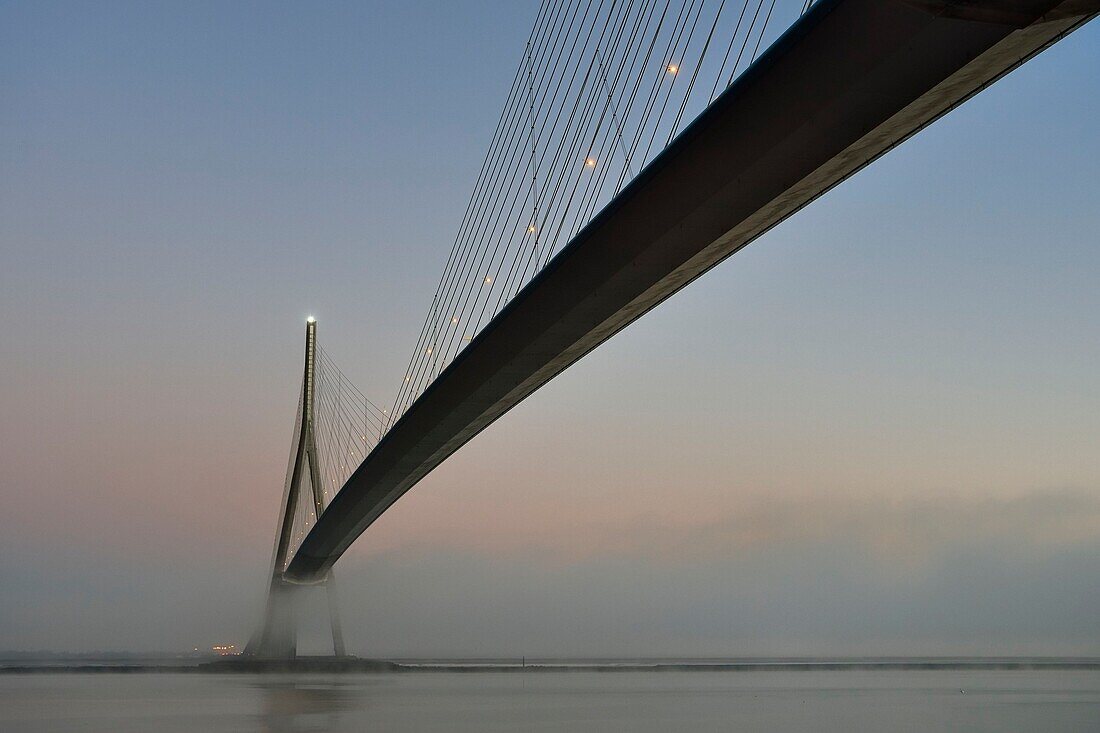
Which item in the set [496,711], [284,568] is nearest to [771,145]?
[496,711]

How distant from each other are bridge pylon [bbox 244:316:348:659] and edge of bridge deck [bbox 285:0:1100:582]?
83.5 ft

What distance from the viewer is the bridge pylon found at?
3903 cm

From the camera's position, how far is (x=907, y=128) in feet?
26.3

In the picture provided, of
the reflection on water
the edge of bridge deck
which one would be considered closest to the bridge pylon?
the reflection on water

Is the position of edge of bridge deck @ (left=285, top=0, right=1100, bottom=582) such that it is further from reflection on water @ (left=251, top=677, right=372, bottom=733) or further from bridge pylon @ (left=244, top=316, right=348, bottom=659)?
bridge pylon @ (left=244, top=316, right=348, bottom=659)

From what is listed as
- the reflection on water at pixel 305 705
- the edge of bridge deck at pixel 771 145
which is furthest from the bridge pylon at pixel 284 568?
the edge of bridge deck at pixel 771 145

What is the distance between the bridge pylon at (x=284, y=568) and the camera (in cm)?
3903

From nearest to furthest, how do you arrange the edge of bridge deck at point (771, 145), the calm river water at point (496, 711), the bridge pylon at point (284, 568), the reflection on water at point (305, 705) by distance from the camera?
the edge of bridge deck at point (771, 145)
the reflection on water at point (305, 705)
the calm river water at point (496, 711)
the bridge pylon at point (284, 568)

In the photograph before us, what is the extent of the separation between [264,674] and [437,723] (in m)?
28.8

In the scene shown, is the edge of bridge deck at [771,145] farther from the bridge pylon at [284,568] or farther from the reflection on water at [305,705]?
the bridge pylon at [284,568]

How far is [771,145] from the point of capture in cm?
846

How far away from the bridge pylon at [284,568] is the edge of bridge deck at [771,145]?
2545 centimetres

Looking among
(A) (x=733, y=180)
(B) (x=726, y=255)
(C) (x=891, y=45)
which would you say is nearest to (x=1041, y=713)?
(B) (x=726, y=255)

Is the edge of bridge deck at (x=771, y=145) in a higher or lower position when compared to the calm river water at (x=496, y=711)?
higher
